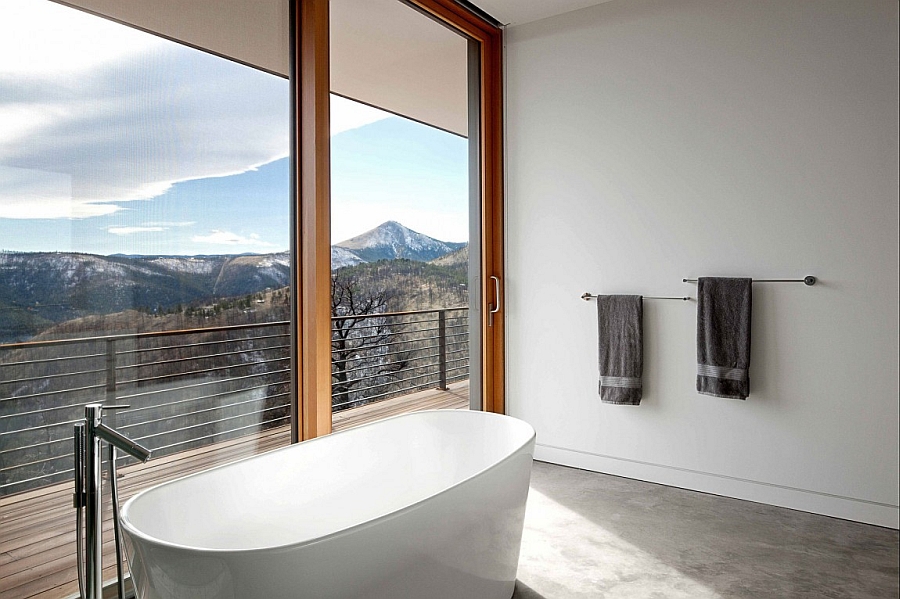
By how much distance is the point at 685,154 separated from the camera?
329 centimetres

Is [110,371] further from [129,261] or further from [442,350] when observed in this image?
[442,350]

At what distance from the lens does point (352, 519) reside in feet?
7.89

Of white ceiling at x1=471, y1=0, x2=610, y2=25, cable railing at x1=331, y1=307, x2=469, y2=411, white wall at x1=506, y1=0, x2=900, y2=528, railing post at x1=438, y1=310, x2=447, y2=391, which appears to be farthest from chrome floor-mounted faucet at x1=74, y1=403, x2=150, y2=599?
white ceiling at x1=471, y1=0, x2=610, y2=25

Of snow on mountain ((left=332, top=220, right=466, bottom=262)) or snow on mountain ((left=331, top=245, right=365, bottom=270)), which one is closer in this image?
snow on mountain ((left=331, top=245, right=365, bottom=270))

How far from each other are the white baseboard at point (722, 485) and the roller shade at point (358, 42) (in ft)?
6.64

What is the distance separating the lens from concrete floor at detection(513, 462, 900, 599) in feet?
7.54

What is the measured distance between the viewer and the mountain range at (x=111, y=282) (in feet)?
5.87

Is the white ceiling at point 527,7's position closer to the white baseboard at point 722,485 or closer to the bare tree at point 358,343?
the bare tree at point 358,343

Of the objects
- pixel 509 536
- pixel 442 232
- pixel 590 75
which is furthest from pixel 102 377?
pixel 590 75

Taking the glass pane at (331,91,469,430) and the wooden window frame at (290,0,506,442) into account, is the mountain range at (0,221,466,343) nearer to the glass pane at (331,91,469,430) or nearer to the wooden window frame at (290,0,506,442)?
the wooden window frame at (290,0,506,442)

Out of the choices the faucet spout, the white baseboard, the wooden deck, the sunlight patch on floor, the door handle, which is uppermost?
the door handle

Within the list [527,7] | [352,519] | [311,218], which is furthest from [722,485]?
[527,7]

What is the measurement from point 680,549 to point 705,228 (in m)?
1.57

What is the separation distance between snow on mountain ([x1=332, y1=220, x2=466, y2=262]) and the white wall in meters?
0.69
